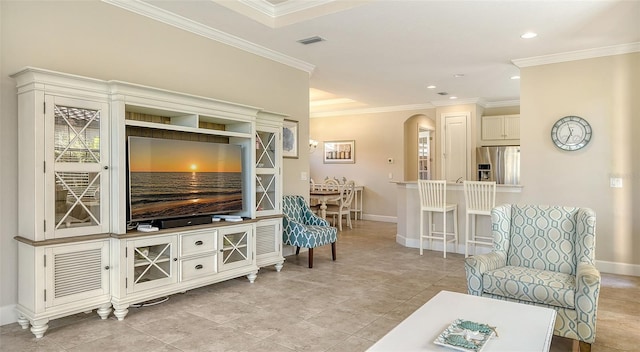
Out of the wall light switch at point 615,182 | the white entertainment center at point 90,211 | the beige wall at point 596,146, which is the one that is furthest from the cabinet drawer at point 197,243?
the wall light switch at point 615,182

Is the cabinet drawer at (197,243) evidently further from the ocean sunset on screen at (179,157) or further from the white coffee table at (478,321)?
the white coffee table at (478,321)

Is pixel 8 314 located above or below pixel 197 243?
below

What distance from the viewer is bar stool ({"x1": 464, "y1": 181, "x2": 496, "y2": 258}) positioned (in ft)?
17.3

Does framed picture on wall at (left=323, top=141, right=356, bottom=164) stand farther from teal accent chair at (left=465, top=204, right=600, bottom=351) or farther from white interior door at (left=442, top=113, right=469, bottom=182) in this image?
teal accent chair at (left=465, top=204, right=600, bottom=351)

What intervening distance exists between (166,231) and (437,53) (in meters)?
3.90

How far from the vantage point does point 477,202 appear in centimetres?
539

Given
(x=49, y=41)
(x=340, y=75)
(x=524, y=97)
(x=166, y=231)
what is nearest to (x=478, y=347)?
(x=166, y=231)

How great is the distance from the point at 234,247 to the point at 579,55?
4818 mm

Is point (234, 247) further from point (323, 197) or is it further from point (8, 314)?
point (323, 197)

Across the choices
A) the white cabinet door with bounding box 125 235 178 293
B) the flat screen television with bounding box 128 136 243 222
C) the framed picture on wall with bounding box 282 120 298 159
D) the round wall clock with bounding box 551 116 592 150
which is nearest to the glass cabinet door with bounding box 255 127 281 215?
the flat screen television with bounding box 128 136 243 222

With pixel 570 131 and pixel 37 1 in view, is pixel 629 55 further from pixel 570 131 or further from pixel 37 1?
pixel 37 1

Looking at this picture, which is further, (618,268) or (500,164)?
(500,164)

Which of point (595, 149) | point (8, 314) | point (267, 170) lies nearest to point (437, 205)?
point (595, 149)

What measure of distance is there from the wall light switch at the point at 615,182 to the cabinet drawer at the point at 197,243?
4.73 m
